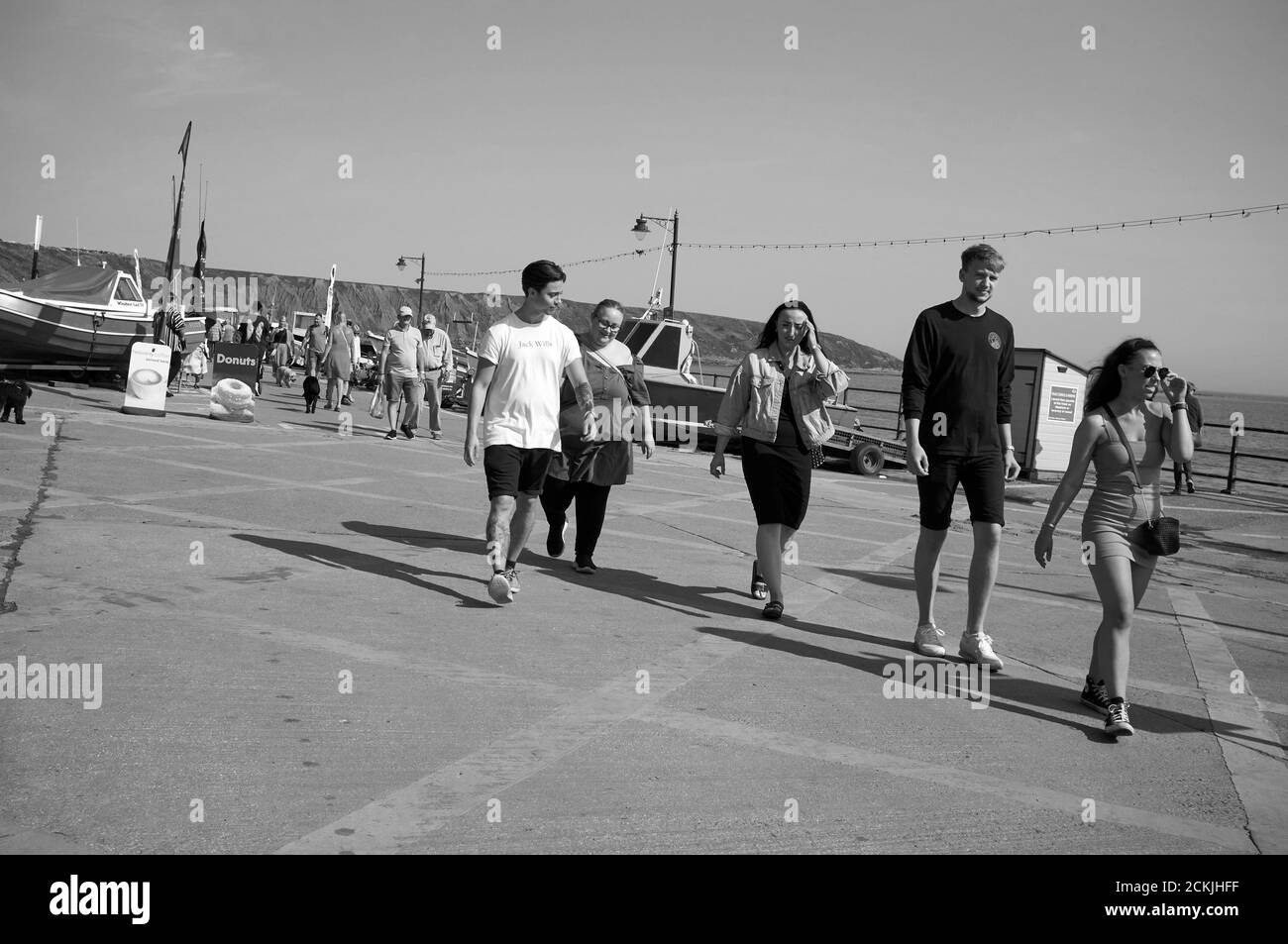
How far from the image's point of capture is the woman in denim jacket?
21.2ft

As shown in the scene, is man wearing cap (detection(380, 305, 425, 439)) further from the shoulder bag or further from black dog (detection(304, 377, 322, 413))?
the shoulder bag

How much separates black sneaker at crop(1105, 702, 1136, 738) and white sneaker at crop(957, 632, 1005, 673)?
95cm

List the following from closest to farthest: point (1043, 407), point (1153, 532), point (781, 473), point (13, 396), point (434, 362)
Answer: point (1153, 532)
point (781, 473)
point (13, 396)
point (434, 362)
point (1043, 407)

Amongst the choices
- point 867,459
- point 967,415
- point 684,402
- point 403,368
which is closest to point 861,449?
point 867,459

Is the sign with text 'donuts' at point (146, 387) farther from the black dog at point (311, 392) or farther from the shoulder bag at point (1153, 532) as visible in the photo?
the shoulder bag at point (1153, 532)

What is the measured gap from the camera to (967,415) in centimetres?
560

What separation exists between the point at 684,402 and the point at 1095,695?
14400 mm

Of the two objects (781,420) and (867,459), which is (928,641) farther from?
(867,459)

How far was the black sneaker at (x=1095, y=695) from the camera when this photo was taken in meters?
4.95

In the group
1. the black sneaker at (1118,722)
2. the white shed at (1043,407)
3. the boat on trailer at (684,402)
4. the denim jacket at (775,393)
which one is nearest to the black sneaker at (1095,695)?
the black sneaker at (1118,722)

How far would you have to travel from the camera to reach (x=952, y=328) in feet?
18.5
